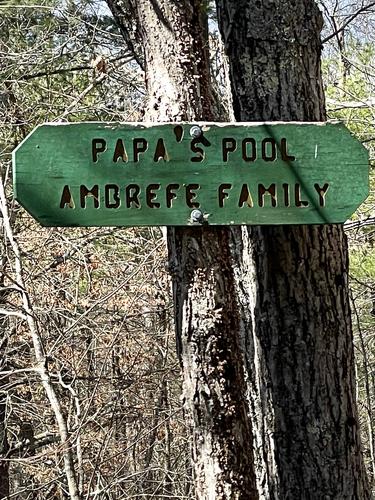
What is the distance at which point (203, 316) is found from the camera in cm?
191

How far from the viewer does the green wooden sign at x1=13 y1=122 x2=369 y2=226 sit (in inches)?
57.3

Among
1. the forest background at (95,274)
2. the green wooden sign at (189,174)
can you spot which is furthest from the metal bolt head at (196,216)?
the forest background at (95,274)

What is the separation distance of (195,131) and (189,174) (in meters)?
0.09

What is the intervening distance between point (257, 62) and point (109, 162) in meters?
Answer: 0.47

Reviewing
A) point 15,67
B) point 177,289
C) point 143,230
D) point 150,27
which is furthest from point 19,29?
point 177,289

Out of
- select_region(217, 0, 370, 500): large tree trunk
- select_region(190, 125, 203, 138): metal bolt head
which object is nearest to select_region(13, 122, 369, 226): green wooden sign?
select_region(190, 125, 203, 138): metal bolt head

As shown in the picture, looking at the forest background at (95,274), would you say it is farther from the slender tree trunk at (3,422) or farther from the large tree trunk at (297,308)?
the large tree trunk at (297,308)

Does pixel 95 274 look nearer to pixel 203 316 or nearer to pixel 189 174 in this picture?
pixel 203 316

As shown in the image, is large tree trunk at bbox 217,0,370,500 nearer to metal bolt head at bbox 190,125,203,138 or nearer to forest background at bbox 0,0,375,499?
metal bolt head at bbox 190,125,203,138

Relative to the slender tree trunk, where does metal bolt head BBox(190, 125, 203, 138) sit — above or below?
above

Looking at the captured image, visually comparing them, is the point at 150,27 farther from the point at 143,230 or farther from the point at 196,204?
the point at 143,230

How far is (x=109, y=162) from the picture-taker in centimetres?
146

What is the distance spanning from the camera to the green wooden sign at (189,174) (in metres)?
1.46

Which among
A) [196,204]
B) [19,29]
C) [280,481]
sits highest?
[19,29]
